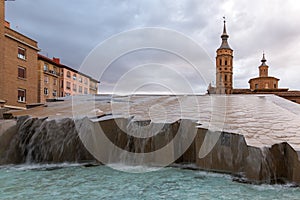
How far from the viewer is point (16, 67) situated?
22031 millimetres

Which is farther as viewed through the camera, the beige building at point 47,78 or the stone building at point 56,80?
the stone building at point 56,80

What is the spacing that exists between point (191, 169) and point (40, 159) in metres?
3.29

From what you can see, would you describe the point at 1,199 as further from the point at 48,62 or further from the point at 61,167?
the point at 48,62

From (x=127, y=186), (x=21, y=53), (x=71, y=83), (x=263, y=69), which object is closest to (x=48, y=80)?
(x=71, y=83)

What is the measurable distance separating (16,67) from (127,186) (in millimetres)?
22565

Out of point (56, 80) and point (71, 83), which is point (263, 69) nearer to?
point (71, 83)

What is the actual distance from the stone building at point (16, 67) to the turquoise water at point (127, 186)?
18534 millimetres

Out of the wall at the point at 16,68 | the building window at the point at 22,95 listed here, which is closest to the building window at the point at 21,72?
the wall at the point at 16,68

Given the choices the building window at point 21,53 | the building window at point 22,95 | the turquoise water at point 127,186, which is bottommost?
the turquoise water at point 127,186

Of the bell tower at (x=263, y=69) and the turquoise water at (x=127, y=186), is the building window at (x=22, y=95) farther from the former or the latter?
the bell tower at (x=263, y=69)

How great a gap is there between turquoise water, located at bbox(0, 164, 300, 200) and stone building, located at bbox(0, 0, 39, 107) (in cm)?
1853

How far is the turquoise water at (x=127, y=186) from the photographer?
3060 millimetres

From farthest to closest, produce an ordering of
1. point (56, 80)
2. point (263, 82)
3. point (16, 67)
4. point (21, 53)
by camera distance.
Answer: point (263, 82)
point (56, 80)
point (21, 53)
point (16, 67)

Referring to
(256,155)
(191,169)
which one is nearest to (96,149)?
(191,169)
